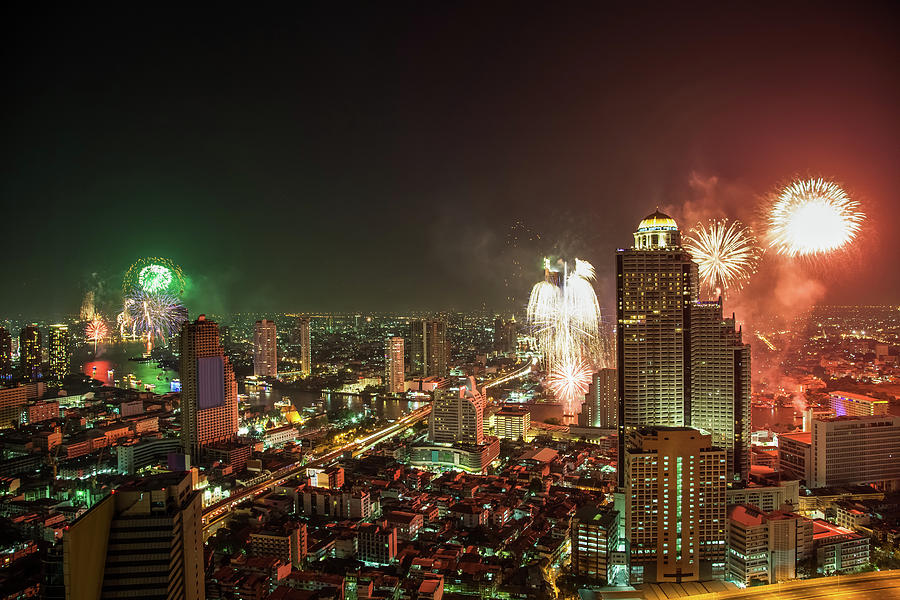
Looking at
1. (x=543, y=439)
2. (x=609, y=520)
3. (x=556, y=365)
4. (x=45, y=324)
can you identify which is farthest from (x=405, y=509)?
(x=45, y=324)

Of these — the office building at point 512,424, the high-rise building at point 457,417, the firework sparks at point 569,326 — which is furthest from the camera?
the office building at point 512,424

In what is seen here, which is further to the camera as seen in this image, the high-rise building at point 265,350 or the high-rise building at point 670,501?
the high-rise building at point 265,350

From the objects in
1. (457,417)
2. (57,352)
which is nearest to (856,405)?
(457,417)

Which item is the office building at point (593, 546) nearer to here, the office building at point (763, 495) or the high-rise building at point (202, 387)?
the office building at point (763, 495)

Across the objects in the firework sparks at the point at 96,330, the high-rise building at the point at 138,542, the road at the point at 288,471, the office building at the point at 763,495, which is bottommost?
the road at the point at 288,471

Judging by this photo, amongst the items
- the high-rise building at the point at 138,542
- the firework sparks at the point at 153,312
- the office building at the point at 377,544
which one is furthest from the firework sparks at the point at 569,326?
the firework sparks at the point at 153,312
